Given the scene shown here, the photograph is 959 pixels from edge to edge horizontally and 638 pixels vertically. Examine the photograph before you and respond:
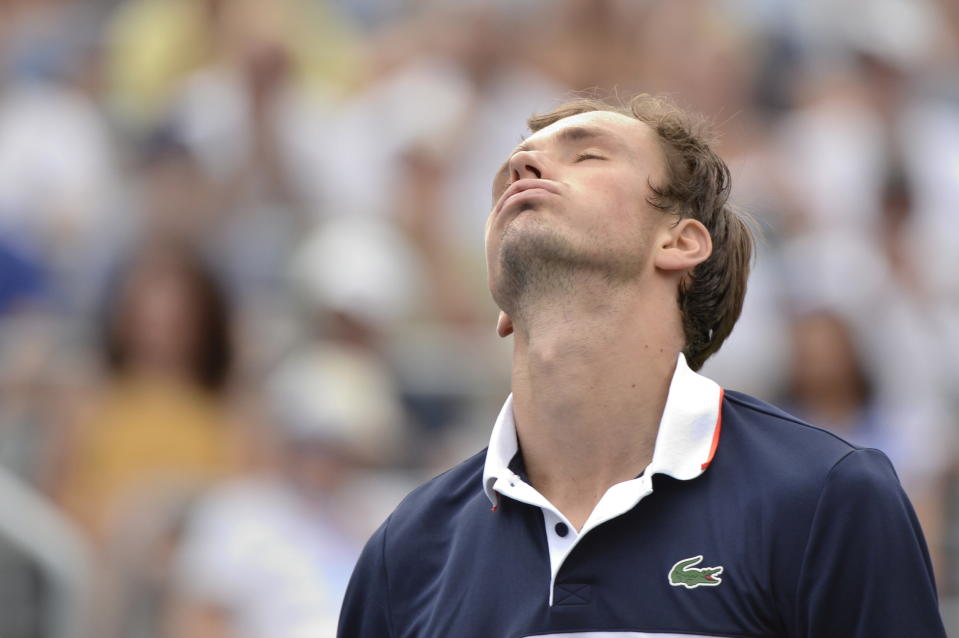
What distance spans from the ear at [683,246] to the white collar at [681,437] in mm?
165

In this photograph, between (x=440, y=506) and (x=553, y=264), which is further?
(x=440, y=506)

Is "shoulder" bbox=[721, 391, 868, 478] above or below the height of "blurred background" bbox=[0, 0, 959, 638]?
below

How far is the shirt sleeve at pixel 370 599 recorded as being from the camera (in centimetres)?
264

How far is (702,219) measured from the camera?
271cm

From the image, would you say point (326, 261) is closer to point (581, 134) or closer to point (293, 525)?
point (293, 525)

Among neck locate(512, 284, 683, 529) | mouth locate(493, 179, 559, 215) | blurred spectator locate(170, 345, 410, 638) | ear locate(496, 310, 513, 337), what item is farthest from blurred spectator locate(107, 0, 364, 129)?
neck locate(512, 284, 683, 529)

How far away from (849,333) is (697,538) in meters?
3.91

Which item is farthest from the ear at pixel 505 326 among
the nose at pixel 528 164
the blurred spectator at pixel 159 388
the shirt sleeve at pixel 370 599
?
Answer: the blurred spectator at pixel 159 388

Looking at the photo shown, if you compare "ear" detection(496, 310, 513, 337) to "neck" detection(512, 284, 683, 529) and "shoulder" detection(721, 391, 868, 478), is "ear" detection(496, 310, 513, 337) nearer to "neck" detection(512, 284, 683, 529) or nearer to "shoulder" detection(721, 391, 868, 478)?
"neck" detection(512, 284, 683, 529)

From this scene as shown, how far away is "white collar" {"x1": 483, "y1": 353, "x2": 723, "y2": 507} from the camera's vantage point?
2389 mm

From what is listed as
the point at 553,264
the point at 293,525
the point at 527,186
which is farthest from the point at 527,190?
the point at 293,525

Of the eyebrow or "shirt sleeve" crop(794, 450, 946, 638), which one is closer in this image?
"shirt sleeve" crop(794, 450, 946, 638)

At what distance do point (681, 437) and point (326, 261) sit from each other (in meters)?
4.37

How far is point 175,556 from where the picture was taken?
5.44 meters
